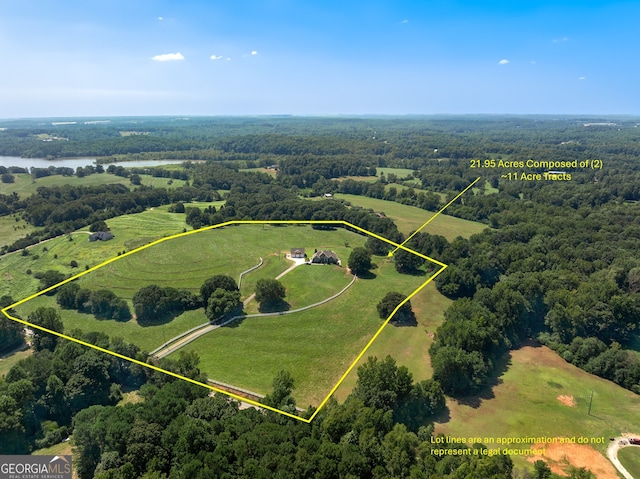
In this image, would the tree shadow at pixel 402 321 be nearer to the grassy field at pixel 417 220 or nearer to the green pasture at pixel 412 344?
the green pasture at pixel 412 344

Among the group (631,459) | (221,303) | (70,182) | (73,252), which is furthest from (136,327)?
(70,182)

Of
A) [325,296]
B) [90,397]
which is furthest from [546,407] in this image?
[90,397]

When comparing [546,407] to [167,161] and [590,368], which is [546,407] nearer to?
[590,368]

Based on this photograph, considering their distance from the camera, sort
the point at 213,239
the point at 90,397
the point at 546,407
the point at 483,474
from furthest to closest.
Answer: the point at 213,239 → the point at 546,407 → the point at 90,397 → the point at 483,474

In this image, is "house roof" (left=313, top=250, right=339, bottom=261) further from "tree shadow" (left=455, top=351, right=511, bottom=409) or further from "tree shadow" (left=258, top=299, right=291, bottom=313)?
"tree shadow" (left=455, top=351, right=511, bottom=409)

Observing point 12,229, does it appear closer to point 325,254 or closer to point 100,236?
point 100,236

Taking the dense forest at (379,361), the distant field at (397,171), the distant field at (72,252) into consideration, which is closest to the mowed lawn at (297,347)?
the dense forest at (379,361)
